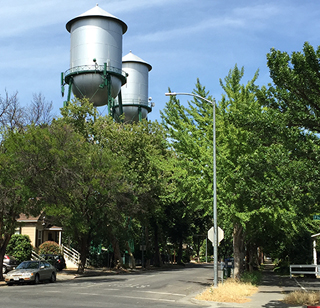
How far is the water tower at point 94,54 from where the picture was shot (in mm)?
44750

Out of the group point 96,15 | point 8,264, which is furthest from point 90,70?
point 8,264

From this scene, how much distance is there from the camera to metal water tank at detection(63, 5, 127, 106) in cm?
4475

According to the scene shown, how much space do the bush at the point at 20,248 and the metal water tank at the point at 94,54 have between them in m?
15.9

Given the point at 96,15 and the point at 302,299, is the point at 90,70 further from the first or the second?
the point at 302,299

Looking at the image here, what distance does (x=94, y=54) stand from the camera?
44.8m

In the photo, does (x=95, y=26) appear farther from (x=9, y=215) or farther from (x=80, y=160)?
(x=9, y=215)

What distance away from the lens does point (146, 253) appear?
2099 inches

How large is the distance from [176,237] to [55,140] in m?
34.8

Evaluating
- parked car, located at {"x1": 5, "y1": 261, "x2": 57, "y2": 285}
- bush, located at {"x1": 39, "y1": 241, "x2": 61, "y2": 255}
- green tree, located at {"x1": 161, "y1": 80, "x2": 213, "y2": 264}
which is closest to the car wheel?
parked car, located at {"x1": 5, "y1": 261, "x2": 57, "y2": 285}

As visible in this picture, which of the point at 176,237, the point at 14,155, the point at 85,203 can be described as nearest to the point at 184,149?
the point at 14,155

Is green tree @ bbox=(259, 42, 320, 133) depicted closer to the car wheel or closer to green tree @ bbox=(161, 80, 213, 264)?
green tree @ bbox=(161, 80, 213, 264)

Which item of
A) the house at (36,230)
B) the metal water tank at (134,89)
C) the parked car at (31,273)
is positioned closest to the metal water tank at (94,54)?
the metal water tank at (134,89)

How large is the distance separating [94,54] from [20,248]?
2005 centimetres

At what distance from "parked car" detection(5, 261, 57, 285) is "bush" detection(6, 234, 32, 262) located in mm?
12404
